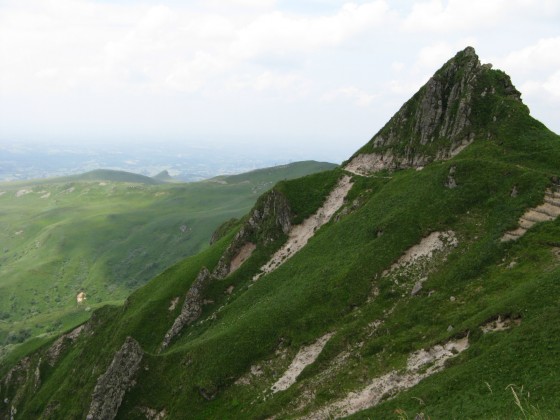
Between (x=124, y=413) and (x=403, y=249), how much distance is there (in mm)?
50304

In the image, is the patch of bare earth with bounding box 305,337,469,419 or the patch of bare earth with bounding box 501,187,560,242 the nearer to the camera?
the patch of bare earth with bounding box 305,337,469,419

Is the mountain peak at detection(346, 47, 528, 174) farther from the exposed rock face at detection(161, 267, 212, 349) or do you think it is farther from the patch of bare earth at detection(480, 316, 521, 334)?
the patch of bare earth at detection(480, 316, 521, 334)

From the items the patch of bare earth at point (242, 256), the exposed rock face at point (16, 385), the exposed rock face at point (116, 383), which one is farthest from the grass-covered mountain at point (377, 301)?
the exposed rock face at point (16, 385)

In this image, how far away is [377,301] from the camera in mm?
54219

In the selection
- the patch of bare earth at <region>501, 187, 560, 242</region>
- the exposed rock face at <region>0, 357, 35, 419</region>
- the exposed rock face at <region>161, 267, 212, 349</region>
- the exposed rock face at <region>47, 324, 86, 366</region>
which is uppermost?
the patch of bare earth at <region>501, 187, 560, 242</region>

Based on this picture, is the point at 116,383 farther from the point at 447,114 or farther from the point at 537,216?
the point at 447,114

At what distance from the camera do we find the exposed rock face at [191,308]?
264 feet

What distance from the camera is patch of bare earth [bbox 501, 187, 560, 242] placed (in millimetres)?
51531

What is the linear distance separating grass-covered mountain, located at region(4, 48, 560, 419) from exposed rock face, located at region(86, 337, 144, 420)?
0.26m

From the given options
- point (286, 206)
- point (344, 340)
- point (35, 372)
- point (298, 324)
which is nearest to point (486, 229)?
point (344, 340)

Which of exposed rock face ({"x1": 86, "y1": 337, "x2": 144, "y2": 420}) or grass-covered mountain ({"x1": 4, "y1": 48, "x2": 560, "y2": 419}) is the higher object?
grass-covered mountain ({"x1": 4, "y1": 48, "x2": 560, "y2": 419})

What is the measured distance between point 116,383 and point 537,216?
67.3m

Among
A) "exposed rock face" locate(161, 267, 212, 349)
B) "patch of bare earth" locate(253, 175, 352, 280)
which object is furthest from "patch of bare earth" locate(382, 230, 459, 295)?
"exposed rock face" locate(161, 267, 212, 349)

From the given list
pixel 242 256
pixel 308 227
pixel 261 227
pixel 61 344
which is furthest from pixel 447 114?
pixel 61 344
